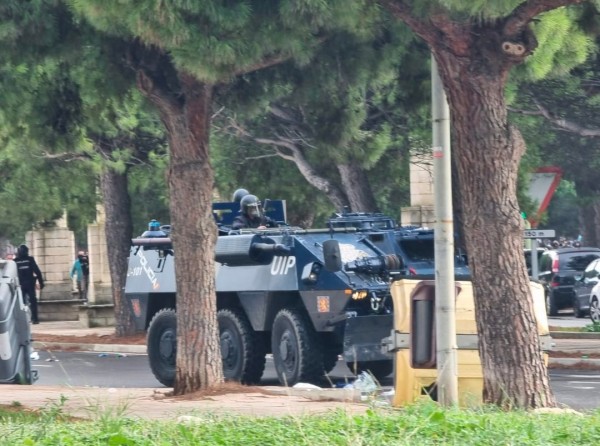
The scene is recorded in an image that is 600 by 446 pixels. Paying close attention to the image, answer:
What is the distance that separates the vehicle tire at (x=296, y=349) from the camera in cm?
1625

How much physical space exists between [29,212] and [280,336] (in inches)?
718

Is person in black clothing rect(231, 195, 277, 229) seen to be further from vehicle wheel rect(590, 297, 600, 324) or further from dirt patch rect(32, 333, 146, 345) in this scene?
vehicle wheel rect(590, 297, 600, 324)

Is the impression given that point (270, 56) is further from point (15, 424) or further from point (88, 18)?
point (15, 424)

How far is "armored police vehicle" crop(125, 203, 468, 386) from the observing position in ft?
52.8

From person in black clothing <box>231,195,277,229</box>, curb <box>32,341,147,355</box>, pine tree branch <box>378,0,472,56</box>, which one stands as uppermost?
pine tree branch <box>378,0,472,56</box>

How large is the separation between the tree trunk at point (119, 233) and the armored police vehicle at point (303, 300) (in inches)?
340

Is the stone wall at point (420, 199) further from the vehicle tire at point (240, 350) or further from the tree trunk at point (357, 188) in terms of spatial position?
the vehicle tire at point (240, 350)

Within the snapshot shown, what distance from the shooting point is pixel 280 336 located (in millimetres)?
16812

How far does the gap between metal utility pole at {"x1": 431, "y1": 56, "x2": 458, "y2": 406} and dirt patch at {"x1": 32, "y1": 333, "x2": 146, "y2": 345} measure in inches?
605

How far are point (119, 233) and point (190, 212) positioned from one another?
1339 cm

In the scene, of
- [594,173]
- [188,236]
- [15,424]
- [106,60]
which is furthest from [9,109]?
[594,173]

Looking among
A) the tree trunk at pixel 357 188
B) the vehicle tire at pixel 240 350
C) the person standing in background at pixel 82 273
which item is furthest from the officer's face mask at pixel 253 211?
the person standing in background at pixel 82 273

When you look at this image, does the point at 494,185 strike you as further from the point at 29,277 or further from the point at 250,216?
the point at 29,277

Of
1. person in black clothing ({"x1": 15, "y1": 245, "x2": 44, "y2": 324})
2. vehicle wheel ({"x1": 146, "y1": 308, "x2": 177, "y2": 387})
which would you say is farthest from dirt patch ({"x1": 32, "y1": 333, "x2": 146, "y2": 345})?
vehicle wheel ({"x1": 146, "y1": 308, "x2": 177, "y2": 387})
